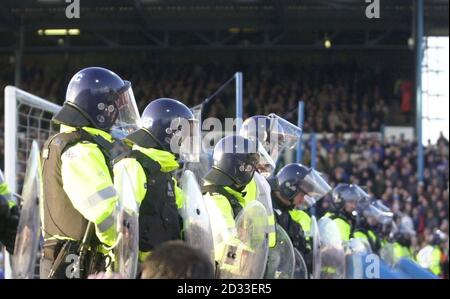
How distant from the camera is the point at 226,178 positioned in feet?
25.1

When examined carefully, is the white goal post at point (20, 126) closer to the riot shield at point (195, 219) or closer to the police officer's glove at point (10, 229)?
the riot shield at point (195, 219)

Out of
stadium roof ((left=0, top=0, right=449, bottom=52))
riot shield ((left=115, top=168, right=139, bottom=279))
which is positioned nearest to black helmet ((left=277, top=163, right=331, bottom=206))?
riot shield ((left=115, top=168, right=139, bottom=279))

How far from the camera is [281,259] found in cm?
783

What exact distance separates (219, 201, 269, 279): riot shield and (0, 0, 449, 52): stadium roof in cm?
807

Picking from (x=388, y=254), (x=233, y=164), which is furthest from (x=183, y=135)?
(x=388, y=254)

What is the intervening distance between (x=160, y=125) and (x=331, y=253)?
2928mm

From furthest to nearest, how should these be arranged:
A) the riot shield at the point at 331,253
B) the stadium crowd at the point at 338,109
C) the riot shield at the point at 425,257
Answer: the stadium crowd at the point at 338,109 → the riot shield at the point at 425,257 → the riot shield at the point at 331,253

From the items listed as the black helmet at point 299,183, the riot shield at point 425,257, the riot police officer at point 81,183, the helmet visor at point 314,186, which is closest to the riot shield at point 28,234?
the riot police officer at point 81,183

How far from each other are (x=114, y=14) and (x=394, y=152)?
5883 mm

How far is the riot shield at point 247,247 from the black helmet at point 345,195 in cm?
583

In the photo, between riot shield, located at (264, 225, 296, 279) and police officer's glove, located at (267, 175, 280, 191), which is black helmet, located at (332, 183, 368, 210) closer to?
police officer's glove, located at (267, 175, 280, 191)

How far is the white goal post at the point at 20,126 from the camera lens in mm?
8789
